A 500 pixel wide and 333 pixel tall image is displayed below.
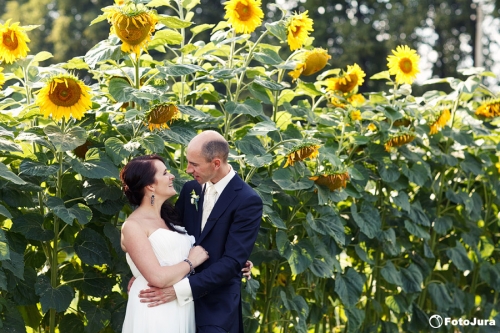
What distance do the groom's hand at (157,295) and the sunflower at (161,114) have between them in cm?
75

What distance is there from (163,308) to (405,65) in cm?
229

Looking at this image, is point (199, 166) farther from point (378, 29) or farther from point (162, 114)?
point (378, 29)

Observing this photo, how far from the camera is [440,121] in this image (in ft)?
15.5

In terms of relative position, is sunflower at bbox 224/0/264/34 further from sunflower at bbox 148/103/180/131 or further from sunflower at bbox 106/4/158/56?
sunflower at bbox 148/103/180/131

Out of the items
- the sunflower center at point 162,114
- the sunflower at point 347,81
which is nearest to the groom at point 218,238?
the sunflower center at point 162,114

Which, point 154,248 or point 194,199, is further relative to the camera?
point 194,199

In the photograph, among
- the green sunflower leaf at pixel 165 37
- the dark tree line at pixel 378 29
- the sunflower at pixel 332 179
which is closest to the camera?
the green sunflower leaf at pixel 165 37

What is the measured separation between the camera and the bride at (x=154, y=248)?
303 cm

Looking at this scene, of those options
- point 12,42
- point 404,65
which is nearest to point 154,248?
point 12,42

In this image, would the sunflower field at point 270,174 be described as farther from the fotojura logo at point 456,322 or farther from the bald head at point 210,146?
the bald head at point 210,146

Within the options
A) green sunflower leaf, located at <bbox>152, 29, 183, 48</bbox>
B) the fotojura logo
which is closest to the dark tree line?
the fotojura logo

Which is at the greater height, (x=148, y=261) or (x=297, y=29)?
(x=297, y=29)

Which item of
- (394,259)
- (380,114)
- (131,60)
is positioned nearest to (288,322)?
(394,259)

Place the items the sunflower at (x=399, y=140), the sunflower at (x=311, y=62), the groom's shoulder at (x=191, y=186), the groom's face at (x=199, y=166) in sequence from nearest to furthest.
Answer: the groom's face at (x=199, y=166) → the groom's shoulder at (x=191, y=186) → the sunflower at (x=311, y=62) → the sunflower at (x=399, y=140)
